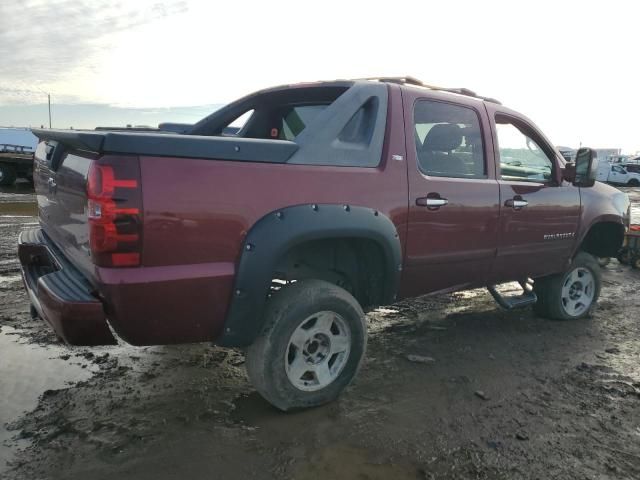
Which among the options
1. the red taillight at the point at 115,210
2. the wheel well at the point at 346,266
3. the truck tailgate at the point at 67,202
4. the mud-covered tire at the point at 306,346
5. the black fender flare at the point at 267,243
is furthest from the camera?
the wheel well at the point at 346,266

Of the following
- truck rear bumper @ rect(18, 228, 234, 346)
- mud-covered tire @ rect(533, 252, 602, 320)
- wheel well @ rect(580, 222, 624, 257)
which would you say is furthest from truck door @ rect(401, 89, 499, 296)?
wheel well @ rect(580, 222, 624, 257)

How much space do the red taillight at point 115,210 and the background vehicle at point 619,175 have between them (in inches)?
1473

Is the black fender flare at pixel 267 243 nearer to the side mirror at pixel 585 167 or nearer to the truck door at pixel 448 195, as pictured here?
the truck door at pixel 448 195

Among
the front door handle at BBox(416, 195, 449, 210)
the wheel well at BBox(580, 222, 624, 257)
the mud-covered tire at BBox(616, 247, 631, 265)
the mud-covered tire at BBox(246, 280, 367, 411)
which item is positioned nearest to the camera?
the mud-covered tire at BBox(246, 280, 367, 411)

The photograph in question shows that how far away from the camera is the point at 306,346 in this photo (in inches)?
121

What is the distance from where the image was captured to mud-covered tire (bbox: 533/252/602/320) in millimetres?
4988

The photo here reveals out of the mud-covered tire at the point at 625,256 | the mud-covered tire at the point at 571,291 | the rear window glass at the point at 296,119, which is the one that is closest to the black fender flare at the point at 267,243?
the rear window glass at the point at 296,119

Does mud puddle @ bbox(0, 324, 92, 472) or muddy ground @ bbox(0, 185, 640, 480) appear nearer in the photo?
muddy ground @ bbox(0, 185, 640, 480)

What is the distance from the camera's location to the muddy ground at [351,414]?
260 cm

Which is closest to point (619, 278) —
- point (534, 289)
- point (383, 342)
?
point (534, 289)

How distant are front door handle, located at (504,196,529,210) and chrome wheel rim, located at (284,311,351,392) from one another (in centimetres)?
177

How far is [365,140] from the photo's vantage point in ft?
10.7

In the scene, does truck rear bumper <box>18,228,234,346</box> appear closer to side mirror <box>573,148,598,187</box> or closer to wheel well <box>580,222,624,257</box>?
side mirror <box>573,148,598,187</box>

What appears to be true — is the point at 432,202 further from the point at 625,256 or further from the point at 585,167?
the point at 625,256
